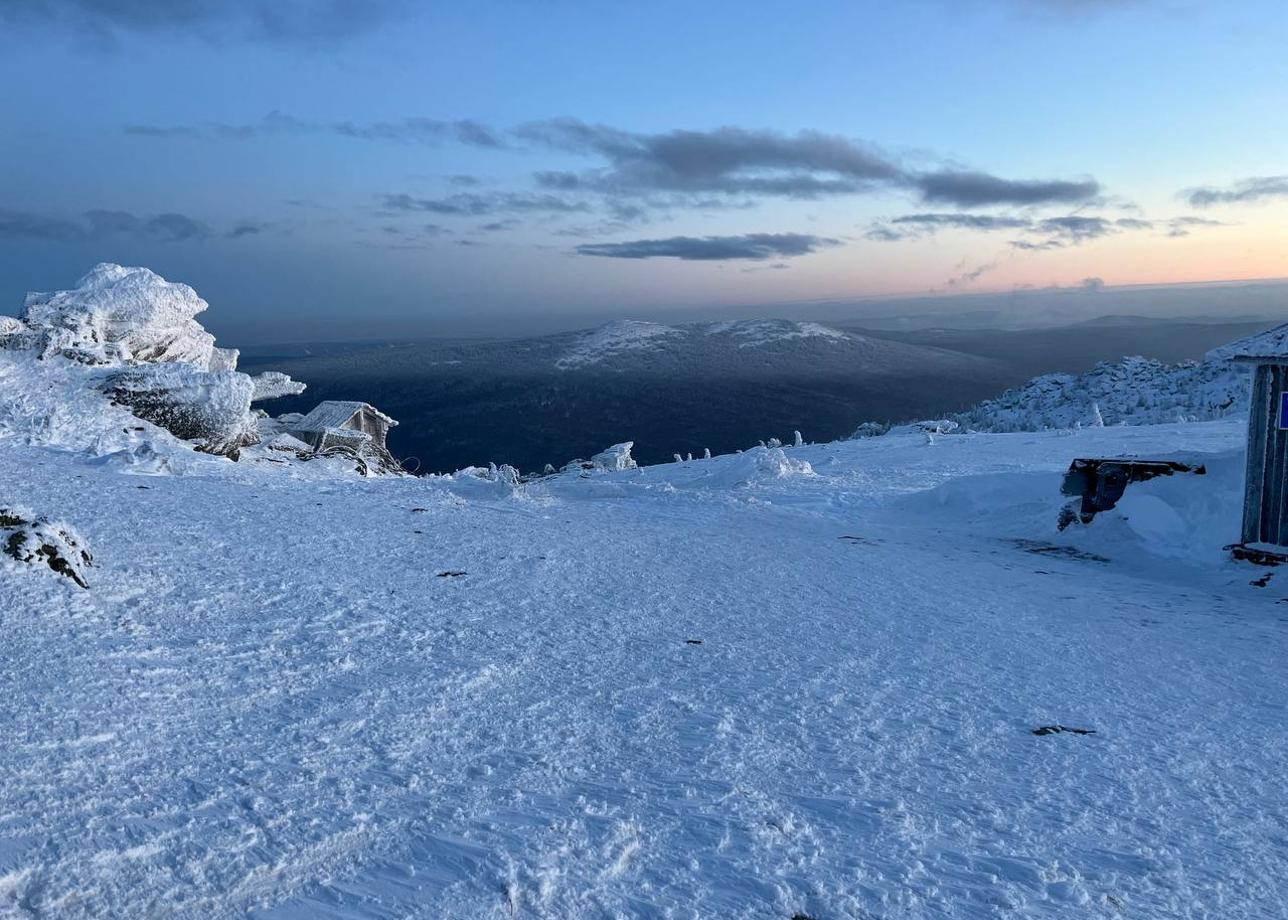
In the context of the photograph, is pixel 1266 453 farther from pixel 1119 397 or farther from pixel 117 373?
pixel 1119 397

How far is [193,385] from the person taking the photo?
17.4 m

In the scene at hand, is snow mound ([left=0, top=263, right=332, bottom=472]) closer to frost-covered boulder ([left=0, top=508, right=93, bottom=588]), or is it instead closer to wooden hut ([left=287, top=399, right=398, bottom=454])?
frost-covered boulder ([left=0, top=508, right=93, bottom=588])

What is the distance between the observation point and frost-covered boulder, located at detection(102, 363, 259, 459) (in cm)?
1678

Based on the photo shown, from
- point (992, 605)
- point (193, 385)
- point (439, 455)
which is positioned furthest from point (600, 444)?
point (992, 605)

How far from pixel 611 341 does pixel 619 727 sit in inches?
5681

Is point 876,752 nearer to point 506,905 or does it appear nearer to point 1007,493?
point 506,905

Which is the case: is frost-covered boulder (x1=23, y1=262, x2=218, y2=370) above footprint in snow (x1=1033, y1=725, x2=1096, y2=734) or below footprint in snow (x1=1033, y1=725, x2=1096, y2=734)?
above

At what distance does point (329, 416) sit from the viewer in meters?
33.5

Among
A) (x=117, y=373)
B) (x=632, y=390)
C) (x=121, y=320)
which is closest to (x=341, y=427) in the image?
(x=121, y=320)

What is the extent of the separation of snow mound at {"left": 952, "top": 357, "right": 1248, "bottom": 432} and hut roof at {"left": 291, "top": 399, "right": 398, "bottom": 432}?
99.8ft

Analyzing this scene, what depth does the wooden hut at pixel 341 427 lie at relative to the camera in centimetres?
3216

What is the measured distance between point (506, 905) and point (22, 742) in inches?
103

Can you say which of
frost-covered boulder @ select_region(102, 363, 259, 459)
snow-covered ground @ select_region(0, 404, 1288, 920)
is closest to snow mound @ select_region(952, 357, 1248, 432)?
frost-covered boulder @ select_region(102, 363, 259, 459)

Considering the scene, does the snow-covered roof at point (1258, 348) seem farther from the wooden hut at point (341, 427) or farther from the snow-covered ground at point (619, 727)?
the wooden hut at point (341, 427)
